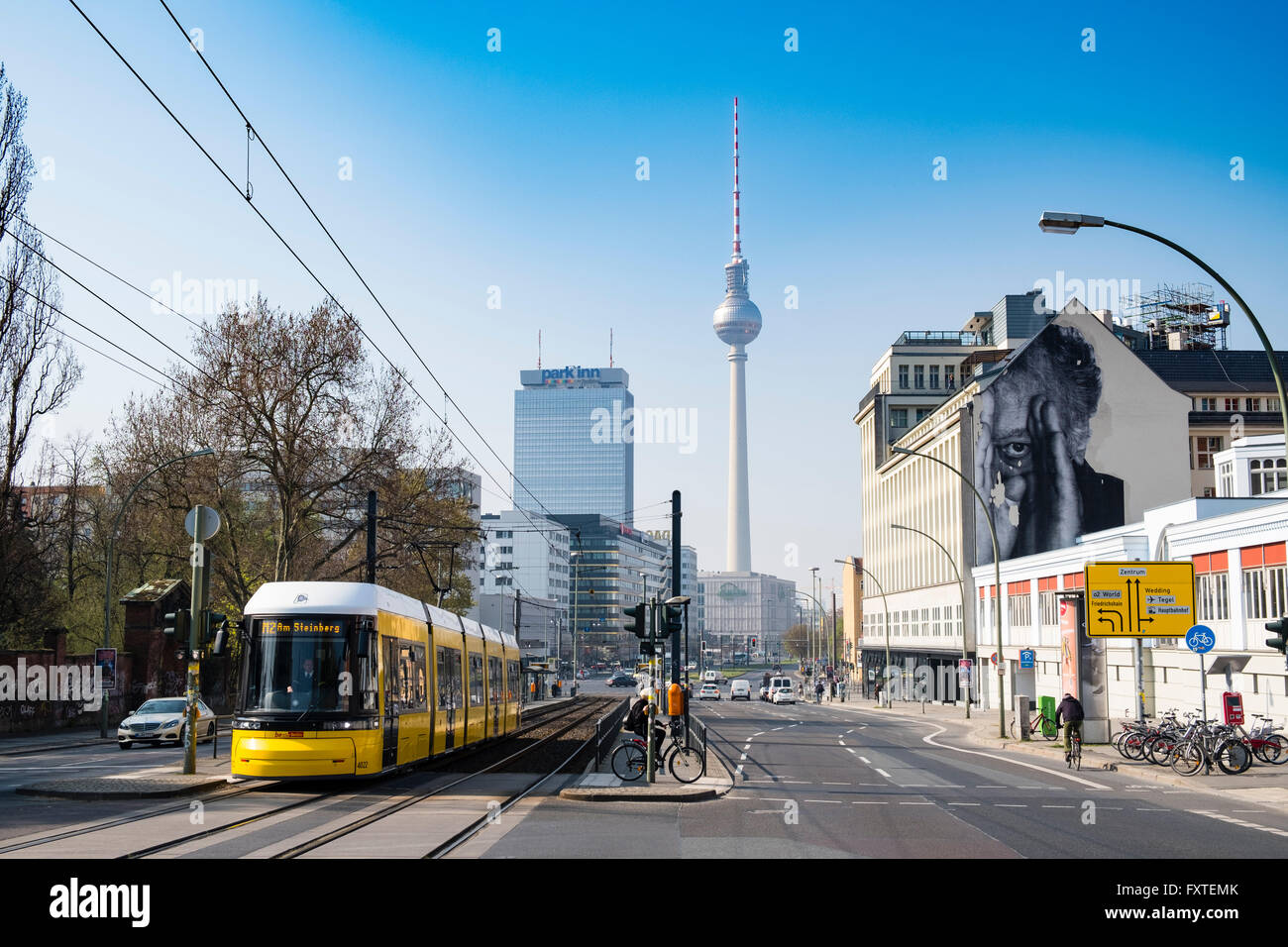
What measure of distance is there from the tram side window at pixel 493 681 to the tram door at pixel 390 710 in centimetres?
1123

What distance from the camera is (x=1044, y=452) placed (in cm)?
6856

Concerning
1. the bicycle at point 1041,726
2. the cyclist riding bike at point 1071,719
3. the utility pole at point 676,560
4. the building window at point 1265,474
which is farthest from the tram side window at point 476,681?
the building window at point 1265,474

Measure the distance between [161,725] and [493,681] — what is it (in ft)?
28.7

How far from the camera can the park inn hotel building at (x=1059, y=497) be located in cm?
3503

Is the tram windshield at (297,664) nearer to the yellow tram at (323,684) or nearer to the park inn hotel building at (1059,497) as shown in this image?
the yellow tram at (323,684)

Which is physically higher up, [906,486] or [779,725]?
[906,486]

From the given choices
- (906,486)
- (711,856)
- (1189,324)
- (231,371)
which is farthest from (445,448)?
(1189,324)

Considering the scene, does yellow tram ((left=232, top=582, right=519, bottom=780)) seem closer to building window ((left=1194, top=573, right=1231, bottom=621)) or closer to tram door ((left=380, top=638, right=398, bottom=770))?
tram door ((left=380, top=638, right=398, bottom=770))

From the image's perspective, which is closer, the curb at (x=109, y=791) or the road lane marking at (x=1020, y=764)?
the curb at (x=109, y=791)
